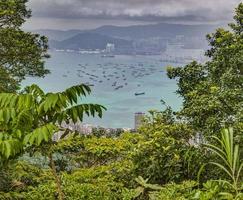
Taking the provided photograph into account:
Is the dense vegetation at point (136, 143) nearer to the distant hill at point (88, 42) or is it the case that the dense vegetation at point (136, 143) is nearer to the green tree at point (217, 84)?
the green tree at point (217, 84)

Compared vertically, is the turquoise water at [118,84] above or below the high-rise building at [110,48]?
below

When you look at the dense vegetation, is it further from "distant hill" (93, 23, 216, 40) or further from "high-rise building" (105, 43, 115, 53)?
"distant hill" (93, 23, 216, 40)

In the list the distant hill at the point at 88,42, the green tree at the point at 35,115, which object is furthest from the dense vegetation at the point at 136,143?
the distant hill at the point at 88,42

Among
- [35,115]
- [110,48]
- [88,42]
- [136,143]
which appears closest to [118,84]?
[110,48]

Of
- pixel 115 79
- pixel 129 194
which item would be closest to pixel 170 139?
pixel 129 194

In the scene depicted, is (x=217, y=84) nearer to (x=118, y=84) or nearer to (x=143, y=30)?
(x=118, y=84)

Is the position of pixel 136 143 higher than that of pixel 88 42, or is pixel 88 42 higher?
pixel 88 42

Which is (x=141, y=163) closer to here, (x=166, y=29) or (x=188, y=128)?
(x=188, y=128)
